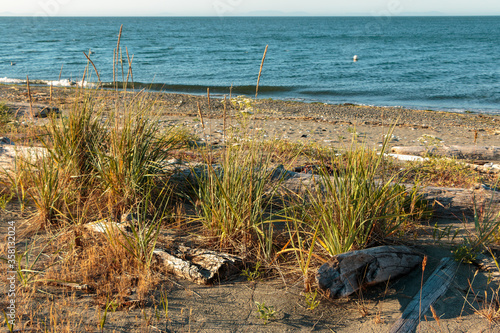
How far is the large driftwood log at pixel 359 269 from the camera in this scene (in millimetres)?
2682

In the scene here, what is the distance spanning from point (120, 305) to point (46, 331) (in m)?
0.48

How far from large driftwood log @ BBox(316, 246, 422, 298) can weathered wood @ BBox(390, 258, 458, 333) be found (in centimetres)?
24

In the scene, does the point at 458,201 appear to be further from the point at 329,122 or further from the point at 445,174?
the point at 329,122

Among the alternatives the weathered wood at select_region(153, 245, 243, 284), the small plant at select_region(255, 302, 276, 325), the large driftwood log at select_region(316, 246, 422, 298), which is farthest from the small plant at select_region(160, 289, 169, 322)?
the large driftwood log at select_region(316, 246, 422, 298)

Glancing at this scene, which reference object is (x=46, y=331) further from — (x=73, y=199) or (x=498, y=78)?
(x=498, y=78)

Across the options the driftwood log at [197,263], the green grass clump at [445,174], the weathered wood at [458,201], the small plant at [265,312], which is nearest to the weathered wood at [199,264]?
the driftwood log at [197,263]

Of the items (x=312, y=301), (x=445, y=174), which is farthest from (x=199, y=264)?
(x=445, y=174)

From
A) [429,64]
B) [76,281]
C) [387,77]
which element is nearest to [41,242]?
[76,281]

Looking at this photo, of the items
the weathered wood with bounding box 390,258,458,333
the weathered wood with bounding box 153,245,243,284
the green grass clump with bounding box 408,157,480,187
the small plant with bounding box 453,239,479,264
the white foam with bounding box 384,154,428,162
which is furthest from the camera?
the white foam with bounding box 384,154,428,162

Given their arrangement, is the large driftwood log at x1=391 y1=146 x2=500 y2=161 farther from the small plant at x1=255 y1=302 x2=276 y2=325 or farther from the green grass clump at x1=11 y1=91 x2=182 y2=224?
the small plant at x1=255 y1=302 x2=276 y2=325

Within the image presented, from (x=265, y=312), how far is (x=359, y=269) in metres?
0.77

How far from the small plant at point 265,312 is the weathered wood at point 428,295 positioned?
2.50ft

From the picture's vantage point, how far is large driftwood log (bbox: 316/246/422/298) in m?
2.68

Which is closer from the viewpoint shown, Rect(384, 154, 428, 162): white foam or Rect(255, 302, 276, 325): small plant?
Rect(255, 302, 276, 325): small plant
